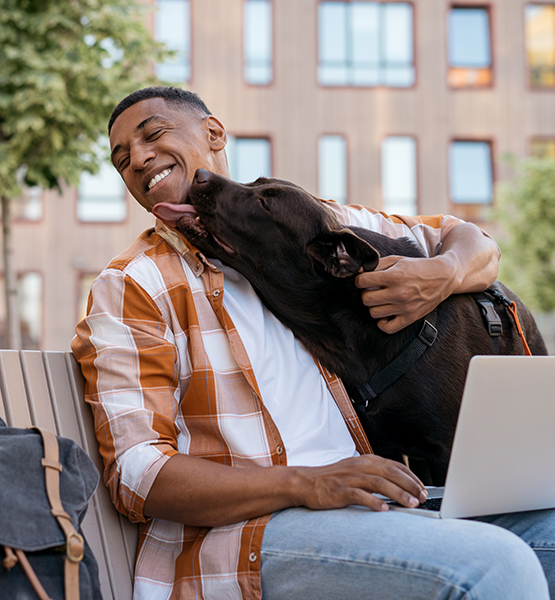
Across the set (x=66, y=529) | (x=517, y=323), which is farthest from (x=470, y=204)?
(x=66, y=529)

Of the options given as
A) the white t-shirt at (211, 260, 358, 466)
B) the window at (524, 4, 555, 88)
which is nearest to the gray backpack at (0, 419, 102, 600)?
the white t-shirt at (211, 260, 358, 466)

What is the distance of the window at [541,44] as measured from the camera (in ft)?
57.9

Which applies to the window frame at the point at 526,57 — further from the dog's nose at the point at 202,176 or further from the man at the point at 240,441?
the dog's nose at the point at 202,176

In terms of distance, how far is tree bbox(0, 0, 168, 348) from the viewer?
622 centimetres

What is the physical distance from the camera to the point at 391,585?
1.46 metres

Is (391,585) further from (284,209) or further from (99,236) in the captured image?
→ (99,236)

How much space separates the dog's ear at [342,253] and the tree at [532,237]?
13335 mm

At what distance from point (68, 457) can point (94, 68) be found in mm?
5520

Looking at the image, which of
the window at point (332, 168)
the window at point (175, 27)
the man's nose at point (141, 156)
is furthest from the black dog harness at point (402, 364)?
the window at point (175, 27)

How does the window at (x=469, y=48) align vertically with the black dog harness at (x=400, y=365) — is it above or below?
above

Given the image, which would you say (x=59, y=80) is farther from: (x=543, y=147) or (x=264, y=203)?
(x=543, y=147)

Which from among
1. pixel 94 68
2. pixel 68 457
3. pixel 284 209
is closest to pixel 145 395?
pixel 68 457

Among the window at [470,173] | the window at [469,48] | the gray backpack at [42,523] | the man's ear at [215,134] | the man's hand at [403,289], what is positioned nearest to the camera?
the gray backpack at [42,523]

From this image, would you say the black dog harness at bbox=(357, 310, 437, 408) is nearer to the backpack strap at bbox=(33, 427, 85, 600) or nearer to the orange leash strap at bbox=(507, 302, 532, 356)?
the orange leash strap at bbox=(507, 302, 532, 356)
